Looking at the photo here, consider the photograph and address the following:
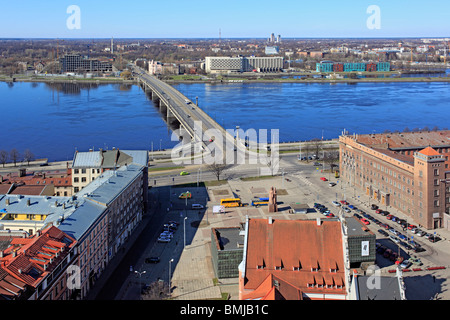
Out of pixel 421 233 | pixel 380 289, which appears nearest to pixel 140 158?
pixel 421 233

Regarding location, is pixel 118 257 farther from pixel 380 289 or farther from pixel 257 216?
pixel 380 289

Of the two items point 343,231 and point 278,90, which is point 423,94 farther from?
point 343,231

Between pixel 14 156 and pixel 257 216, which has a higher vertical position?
pixel 14 156

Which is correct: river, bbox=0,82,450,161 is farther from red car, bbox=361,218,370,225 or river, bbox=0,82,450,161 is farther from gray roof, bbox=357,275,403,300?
gray roof, bbox=357,275,403,300

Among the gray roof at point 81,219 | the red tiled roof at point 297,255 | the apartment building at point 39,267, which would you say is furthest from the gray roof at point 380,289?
the gray roof at point 81,219

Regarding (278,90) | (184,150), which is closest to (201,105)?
(278,90)
